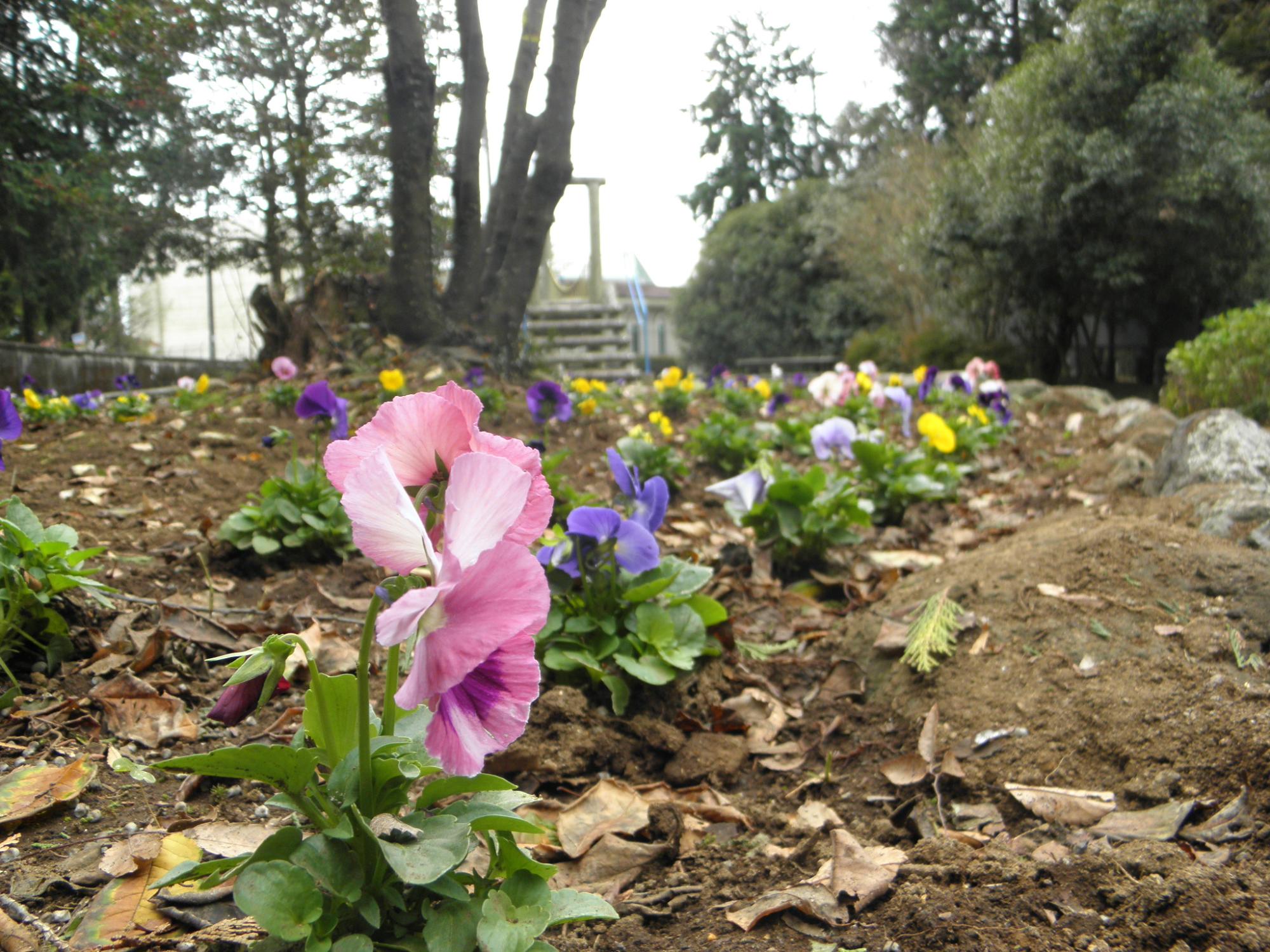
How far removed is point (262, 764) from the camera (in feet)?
2.84

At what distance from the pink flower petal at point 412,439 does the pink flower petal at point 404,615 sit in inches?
7.1

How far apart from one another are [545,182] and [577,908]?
5.76 meters

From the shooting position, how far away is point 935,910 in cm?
123

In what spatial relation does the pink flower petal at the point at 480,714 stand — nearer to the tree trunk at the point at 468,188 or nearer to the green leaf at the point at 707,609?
A: the green leaf at the point at 707,609

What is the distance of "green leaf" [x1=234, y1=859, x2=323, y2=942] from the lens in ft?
2.71

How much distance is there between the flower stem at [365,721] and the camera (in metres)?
0.79

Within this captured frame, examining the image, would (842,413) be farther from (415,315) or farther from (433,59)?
(433,59)

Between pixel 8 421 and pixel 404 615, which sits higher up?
pixel 8 421

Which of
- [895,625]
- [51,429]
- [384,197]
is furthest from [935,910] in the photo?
[384,197]

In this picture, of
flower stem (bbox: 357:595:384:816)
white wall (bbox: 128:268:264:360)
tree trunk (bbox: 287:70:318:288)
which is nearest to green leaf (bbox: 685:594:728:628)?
flower stem (bbox: 357:595:384:816)

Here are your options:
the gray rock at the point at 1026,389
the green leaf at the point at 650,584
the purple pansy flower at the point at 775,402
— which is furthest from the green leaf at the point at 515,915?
the gray rock at the point at 1026,389

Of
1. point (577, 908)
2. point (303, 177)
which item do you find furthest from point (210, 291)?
point (577, 908)

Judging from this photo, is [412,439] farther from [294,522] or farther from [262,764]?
[294,522]

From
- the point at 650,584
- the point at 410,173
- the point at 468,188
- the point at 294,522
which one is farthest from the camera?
the point at 468,188
